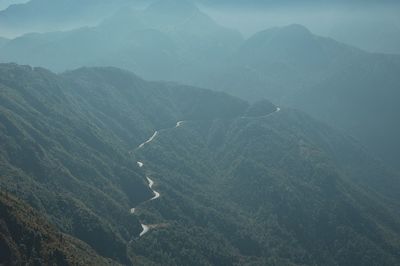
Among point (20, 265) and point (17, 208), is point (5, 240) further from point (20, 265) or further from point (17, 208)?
Result: point (17, 208)

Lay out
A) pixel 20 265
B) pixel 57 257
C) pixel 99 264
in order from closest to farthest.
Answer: pixel 20 265
pixel 57 257
pixel 99 264

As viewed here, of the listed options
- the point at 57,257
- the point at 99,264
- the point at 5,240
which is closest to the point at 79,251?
the point at 99,264

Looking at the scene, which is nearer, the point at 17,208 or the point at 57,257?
the point at 57,257

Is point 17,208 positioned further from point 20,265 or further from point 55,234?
point 20,265

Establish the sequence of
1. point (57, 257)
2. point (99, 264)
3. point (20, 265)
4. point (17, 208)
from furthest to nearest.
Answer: point (99, 264) < point (17, 208) < point (57, 257) < point (20, 265)

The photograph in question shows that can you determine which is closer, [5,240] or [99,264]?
[5,240]

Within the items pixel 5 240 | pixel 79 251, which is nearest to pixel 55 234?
pixel 79 251

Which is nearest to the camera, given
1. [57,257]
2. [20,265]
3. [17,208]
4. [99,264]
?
[20,265]

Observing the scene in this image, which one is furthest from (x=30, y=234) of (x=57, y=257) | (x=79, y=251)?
(x=79, y=251)

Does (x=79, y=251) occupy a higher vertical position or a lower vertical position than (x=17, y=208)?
lower
